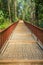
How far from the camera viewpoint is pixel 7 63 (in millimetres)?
8961

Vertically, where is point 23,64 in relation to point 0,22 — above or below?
above

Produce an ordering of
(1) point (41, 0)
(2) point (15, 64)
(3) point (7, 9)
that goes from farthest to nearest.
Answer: (3) point (7, 9), (1) point (41, 0), (2) point (15, 64)

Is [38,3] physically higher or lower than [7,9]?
higher

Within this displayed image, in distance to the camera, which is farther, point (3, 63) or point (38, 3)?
point (38, 3)

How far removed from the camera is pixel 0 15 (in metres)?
35.7

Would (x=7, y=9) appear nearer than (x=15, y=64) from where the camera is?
No

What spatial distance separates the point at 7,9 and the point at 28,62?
44288mm

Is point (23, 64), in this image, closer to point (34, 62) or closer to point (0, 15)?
point (34, 62)

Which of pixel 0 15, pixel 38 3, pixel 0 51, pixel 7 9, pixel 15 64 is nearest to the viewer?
pixel 15 64

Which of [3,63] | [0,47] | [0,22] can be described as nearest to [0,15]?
[0,22]

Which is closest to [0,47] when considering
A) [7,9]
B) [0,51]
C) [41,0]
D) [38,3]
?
[0,51]

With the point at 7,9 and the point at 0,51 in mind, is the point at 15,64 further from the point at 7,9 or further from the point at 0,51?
the point at 7,9

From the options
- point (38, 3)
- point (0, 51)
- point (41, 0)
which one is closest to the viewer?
point (0, 51)

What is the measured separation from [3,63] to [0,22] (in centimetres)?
2594
